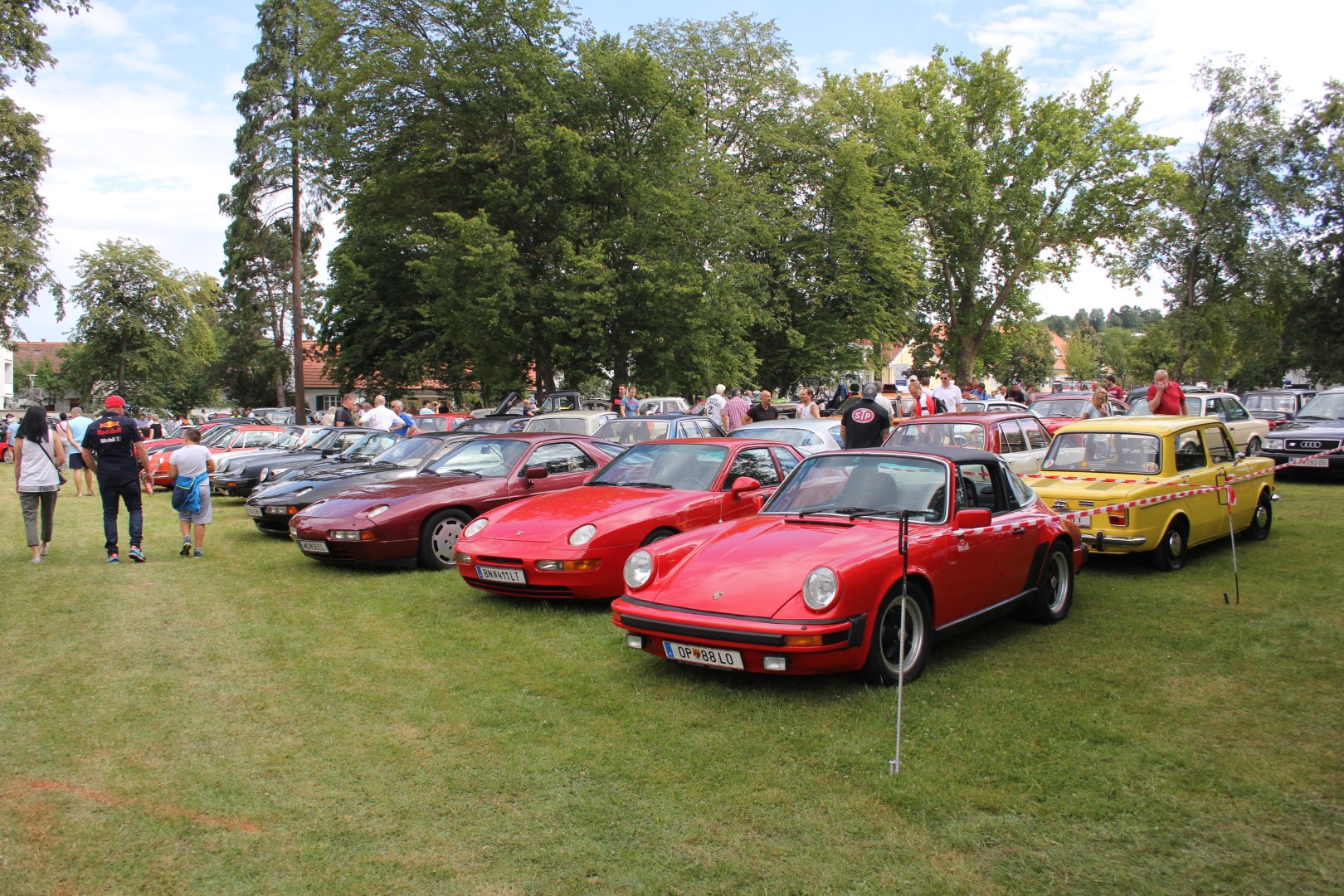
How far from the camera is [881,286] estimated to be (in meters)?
39.0

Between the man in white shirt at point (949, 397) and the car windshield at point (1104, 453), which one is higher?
the man in white shirt at point (949, 397)

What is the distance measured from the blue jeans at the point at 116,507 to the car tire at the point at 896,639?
8928 mm

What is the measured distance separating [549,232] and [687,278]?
4263 mm

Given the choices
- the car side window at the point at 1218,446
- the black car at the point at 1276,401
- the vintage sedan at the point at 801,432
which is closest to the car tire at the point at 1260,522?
the car side window at the point at 1218,446

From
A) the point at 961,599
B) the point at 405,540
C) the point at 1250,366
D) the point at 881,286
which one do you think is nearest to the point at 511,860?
the point at 961,599

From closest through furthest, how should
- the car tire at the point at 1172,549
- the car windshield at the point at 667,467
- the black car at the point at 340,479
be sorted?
the car windshield at the point at 667,467
the car tire at the point at 1172,549
the black car at the point at 340,479

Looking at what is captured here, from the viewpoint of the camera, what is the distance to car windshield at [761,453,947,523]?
6199 millimetres

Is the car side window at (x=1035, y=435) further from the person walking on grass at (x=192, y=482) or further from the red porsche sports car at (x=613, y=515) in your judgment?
the person walking on grass at (x=192, y=482)

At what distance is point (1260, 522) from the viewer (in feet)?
34.4

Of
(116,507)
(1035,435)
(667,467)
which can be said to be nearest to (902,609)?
(667,467)

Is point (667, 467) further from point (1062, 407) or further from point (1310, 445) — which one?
point (1310, 445)

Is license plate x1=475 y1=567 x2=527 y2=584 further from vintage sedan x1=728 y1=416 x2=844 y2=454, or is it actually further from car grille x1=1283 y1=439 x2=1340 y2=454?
car grille x1=1283 y1=439 x2=1340 y2=454

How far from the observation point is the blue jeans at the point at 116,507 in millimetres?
10391

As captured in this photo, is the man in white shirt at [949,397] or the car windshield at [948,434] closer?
the car windshield at [948,434]
